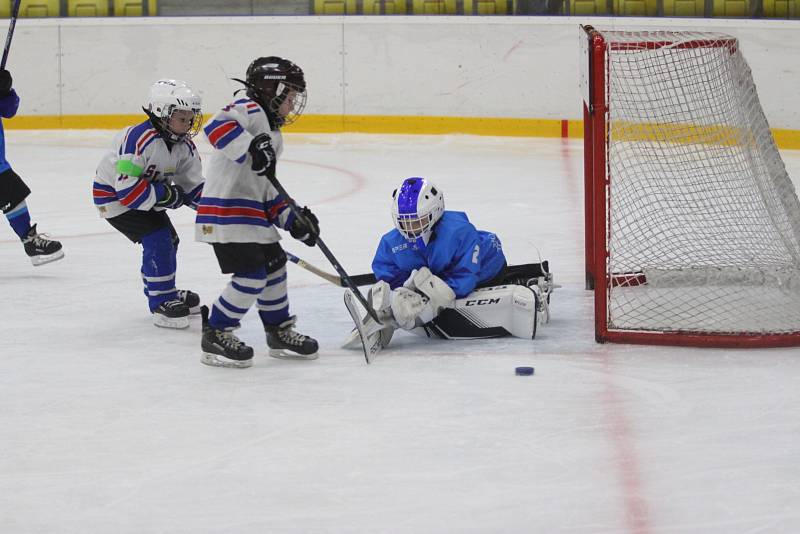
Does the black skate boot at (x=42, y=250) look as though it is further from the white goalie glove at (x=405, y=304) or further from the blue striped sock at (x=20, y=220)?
the white goalie glove at (x=405, y=304)

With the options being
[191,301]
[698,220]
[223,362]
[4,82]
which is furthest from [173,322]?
[698,220]

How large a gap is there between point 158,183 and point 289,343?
30.8 inches

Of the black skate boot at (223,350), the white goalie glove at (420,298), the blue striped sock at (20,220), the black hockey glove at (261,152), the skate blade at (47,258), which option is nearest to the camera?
the black hockey glove at (261,152)

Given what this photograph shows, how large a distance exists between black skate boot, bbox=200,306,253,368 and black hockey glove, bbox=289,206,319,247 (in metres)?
0.35

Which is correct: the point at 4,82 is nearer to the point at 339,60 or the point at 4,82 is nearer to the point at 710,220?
the point at 710,220

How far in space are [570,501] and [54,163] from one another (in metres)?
6.51

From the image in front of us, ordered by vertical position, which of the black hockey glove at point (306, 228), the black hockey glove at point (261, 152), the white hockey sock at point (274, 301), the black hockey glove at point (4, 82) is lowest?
the white hockey sock at point (274, 301)

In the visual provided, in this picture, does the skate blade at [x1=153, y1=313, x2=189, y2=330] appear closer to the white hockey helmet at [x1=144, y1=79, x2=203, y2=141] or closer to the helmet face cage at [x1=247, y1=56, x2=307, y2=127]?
the white hockey helmet at [x1=144, y1=79, x2=203, y2=141]

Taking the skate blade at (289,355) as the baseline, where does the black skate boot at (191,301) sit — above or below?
above

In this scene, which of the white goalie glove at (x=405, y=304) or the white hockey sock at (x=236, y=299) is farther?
the white goalie glove at (x=405, y=304)

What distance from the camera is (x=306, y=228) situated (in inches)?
130

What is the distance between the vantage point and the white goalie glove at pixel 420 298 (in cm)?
351

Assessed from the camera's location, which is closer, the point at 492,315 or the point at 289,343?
the point at 289,343

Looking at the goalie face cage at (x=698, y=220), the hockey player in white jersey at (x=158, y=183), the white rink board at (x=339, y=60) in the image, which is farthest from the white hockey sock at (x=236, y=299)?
the white rink board at (x=339, y=60)
